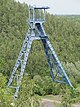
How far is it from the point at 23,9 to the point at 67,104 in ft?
145

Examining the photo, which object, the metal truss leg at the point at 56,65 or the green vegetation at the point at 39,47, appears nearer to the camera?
the metal truss leg at the point at 56,65

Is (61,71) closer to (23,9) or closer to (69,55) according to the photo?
(69,55)

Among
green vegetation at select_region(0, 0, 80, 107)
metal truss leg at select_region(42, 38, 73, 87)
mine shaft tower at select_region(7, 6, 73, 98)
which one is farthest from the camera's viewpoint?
green vegetation at select_region(0, 0, 80, 107)

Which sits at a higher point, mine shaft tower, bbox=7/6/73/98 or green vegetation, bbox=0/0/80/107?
mine shaft tower, bbox=7/6/73/98

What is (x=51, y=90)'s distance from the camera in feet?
139

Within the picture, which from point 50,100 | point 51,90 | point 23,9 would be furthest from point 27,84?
point 23,9

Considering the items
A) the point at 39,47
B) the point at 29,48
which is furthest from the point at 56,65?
the point at 39,47

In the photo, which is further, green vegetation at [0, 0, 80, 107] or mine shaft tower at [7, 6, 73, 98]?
green vegetation at [0, 0, 80, 107]

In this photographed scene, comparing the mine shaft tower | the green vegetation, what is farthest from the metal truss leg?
the green vegetation

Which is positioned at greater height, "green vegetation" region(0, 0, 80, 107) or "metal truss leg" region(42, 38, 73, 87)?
"metal truss leg" region(42, 38, 73, 87)

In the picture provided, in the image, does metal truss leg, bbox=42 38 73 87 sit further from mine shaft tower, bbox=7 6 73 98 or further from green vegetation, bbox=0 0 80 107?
green vegetation, bbox=0 0 80 107

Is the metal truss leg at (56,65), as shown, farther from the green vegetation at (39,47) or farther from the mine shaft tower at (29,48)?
the green vegetation at (39,47)

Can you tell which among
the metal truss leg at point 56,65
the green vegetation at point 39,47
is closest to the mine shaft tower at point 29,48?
the metal truss leg at point 56,65

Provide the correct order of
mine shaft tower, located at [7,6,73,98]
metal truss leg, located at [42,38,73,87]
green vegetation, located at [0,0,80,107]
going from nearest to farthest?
mine shaft tower, located at [7,6,73,98] → metal truss leg, located at [42,38,73,87] → green vegetation, located at [0,0,80,107]
